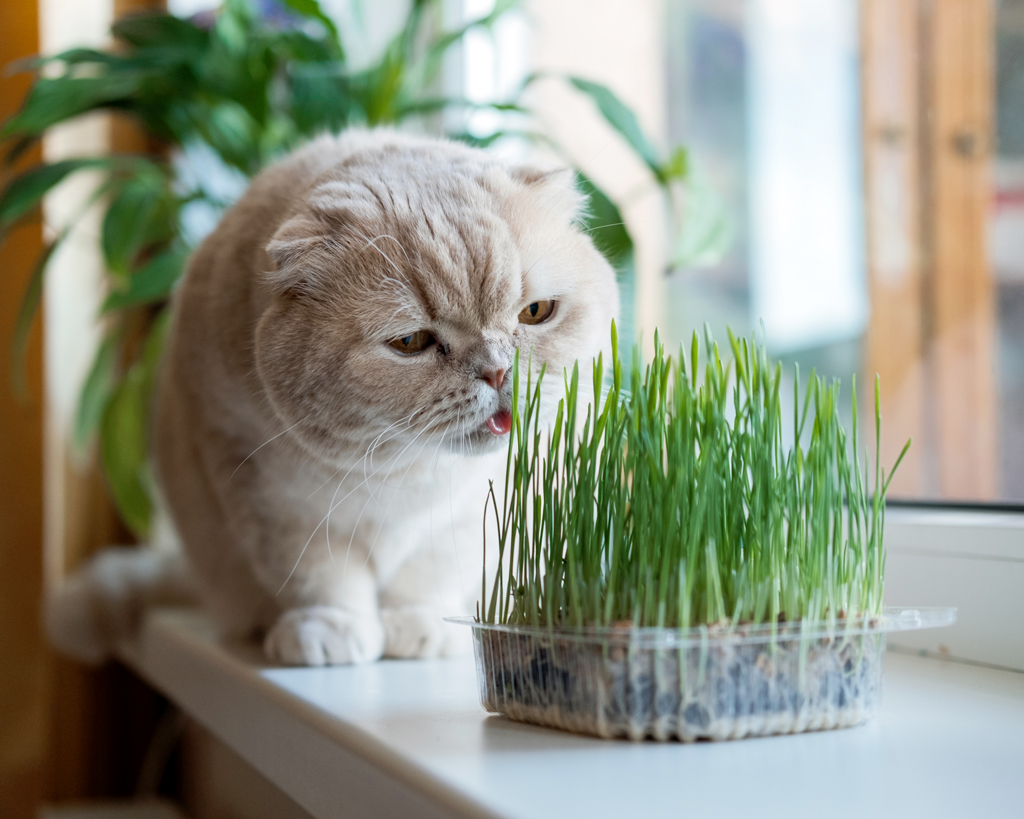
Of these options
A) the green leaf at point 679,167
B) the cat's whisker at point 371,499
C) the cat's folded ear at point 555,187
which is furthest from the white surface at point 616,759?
the green leaf at point 679,167

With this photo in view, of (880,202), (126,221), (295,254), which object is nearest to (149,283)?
(126,221)

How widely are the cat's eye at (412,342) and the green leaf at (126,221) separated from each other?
0.76 meters

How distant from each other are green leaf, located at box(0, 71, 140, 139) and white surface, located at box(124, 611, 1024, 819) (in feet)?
2.96

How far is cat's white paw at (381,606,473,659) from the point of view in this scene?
37.5 inches

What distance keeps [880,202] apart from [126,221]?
3.48ft

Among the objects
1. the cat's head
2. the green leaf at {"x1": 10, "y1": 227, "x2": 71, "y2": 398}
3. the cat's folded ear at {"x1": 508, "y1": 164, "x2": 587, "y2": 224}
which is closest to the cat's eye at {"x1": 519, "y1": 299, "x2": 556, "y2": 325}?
the cat's head

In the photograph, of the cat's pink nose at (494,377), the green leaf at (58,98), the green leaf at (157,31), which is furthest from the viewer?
the green leaf at (157,31)

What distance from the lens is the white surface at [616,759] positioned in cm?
48

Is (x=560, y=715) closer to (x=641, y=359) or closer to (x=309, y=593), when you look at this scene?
(x=641, y=359)

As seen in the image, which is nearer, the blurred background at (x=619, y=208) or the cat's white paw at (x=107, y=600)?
the blurred background at (x=619, y=208)

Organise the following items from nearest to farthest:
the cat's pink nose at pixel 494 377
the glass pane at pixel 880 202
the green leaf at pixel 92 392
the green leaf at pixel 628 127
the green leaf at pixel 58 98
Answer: the cat's pink nose at pixel 494 377, the glass pane at pixel 880 202, the green leaf at pixel 628 127, the green leaf at pixel 58 98, the green leaf at pixel 92 392

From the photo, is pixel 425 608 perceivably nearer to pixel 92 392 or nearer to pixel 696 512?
pixel 696 512

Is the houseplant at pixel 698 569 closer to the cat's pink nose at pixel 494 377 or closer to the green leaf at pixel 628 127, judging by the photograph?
the cat's pink nose at pixel 494 377

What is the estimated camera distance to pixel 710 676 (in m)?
0.54
